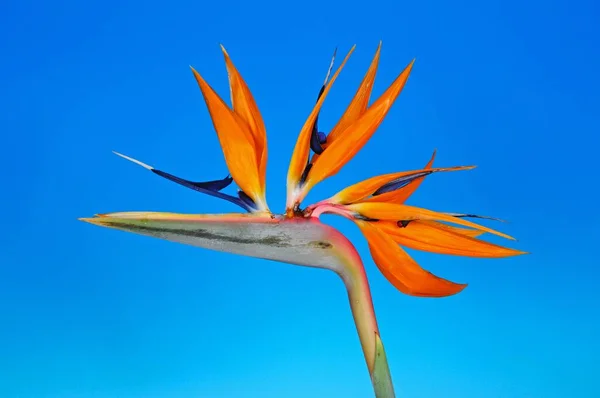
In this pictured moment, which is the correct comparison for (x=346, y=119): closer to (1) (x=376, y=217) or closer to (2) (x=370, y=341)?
(1) (x=376, y=217)

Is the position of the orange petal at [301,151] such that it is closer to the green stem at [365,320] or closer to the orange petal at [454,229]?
the green stem at [365,320]

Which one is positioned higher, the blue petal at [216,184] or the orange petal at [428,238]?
the blue petal at [216,184]

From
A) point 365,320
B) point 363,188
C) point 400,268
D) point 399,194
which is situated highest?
point 399,194

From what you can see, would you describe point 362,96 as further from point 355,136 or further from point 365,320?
point 365,320

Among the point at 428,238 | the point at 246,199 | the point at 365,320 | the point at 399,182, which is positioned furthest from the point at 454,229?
the point at 246,199

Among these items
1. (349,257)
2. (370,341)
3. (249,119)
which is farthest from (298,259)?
(249,119)

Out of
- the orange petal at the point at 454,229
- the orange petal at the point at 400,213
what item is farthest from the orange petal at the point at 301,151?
the orange petal at the point at 454,229
